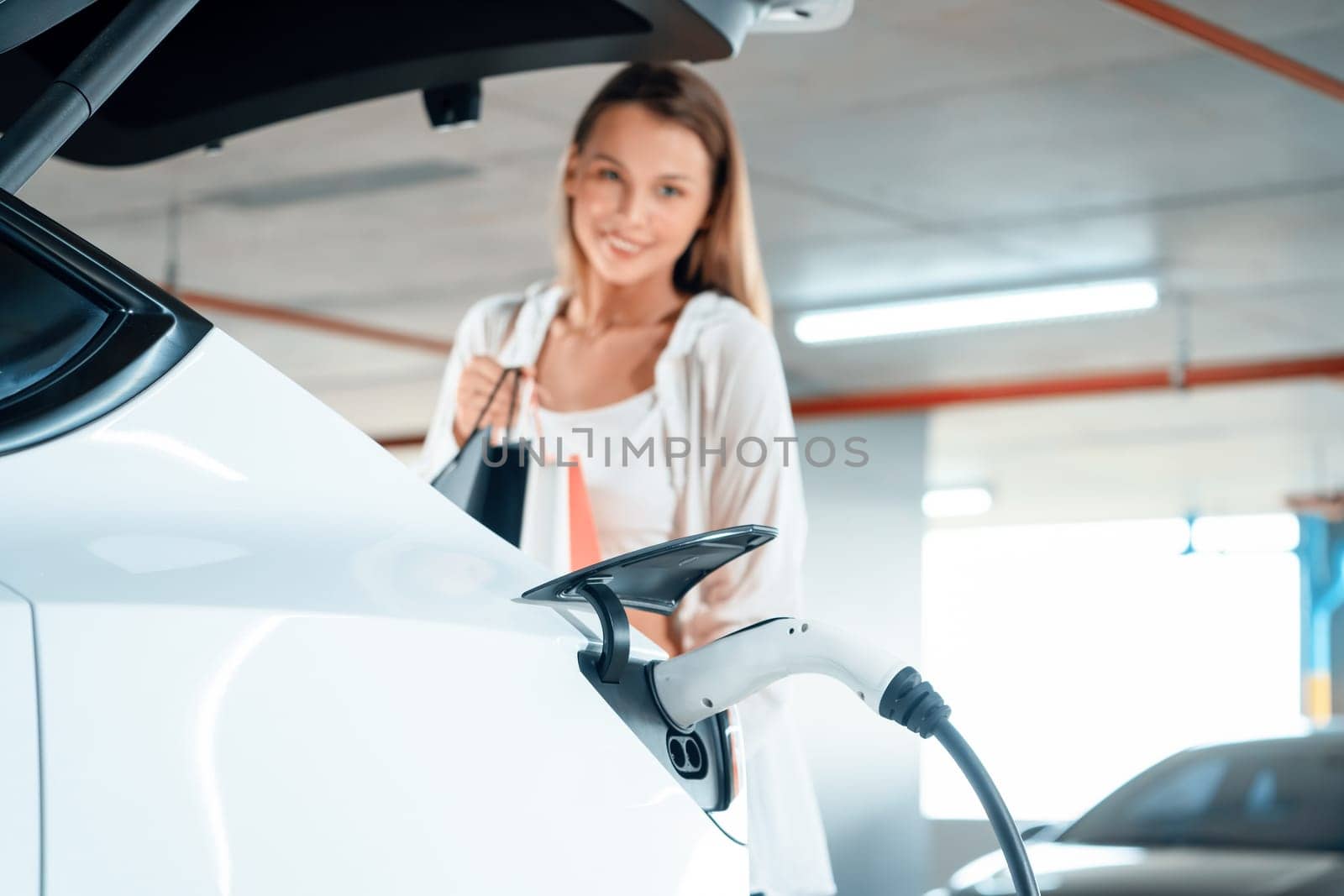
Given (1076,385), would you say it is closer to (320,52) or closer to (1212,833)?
(1212,833)

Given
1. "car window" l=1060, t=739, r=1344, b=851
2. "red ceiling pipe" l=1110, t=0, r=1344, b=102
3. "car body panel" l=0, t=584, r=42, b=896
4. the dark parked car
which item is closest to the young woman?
"car body panel" l=0, t=584, r=42, b=896

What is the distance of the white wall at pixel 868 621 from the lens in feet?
29.9

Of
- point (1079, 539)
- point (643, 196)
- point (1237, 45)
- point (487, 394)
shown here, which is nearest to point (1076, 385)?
point (1237, 45)

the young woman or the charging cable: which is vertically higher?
the young woman

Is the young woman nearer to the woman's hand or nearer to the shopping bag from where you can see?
the woman's hand

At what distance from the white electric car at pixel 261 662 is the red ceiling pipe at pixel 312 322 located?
7.17 metres

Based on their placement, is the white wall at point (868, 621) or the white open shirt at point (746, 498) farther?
the white wall at point (868, 621)

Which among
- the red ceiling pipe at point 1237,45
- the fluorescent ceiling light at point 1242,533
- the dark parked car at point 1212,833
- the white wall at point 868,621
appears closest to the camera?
the dark parked car at point 1212,833

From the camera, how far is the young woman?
6.59 feet

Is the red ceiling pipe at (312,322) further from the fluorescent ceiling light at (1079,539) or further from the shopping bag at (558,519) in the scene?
the fluorescent ceiling light at (1079,539)

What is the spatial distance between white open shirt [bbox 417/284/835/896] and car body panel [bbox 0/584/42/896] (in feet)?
4.44

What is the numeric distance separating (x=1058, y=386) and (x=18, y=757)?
8.51 meters

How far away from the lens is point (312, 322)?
8.24 meters

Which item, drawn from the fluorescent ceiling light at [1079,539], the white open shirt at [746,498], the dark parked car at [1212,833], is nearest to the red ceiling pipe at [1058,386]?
the dark parked car at [1212,833]
